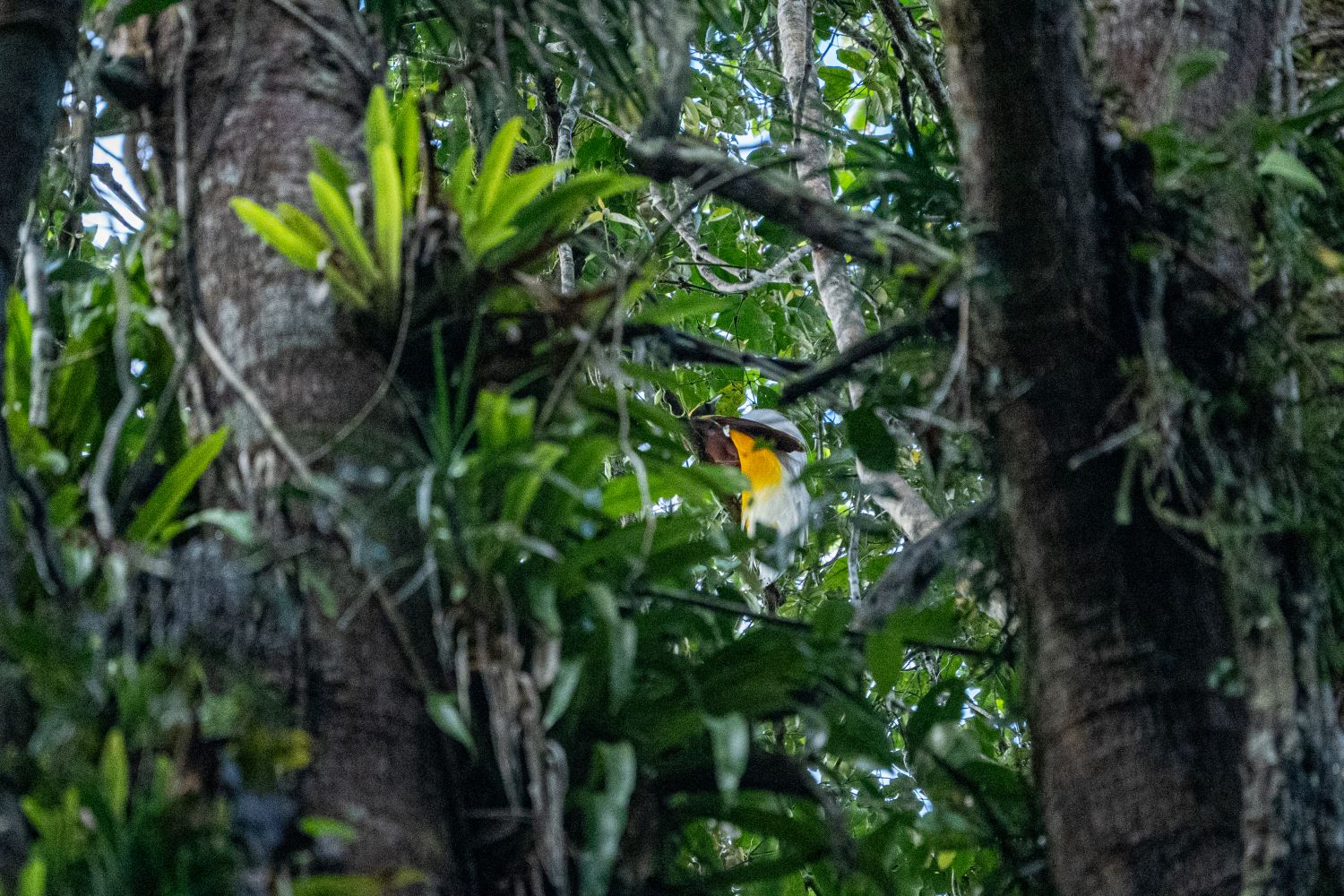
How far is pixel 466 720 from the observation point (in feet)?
3.83

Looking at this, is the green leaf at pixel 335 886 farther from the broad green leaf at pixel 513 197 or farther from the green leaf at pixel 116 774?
the broad green leaf at pixel 513 197

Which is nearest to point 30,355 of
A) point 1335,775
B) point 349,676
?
point 349,676

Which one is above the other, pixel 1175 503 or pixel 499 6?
pixel 499 6

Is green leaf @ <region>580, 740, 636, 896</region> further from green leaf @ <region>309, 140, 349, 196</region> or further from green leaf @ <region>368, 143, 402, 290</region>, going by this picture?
green leaf @ <region>309, 140, 349, 196</region>

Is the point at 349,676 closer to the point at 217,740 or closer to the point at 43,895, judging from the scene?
the point at 217,740

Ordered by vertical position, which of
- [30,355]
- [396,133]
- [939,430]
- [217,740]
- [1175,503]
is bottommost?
[217,740]

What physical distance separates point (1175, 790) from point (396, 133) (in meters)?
1.07

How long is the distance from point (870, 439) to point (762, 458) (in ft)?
6.14

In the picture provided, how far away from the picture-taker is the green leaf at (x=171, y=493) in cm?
127

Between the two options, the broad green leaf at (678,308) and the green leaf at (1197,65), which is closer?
the green leaf at (1197,65)

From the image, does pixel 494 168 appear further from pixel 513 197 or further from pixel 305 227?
pixel 305 227

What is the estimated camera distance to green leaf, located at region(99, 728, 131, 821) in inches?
41.5

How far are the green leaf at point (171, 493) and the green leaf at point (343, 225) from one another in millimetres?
203

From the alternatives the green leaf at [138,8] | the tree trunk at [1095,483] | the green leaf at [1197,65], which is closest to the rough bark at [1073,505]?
the tree trunk at [1095,483]
